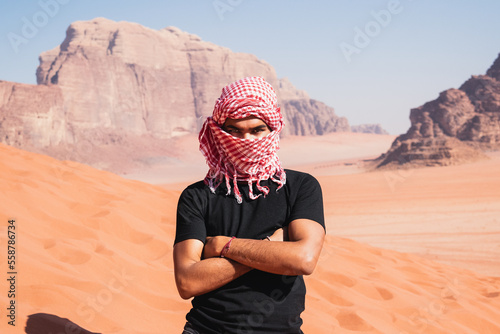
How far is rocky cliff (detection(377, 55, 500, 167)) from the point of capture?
3272 cm

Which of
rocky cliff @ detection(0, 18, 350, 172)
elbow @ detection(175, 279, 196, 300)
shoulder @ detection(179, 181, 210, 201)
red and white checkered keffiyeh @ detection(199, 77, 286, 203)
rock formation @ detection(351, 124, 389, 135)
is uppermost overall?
rocky cliff @ detection(0, 18, 350, 172)

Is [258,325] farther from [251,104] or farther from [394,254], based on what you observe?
[394,254]

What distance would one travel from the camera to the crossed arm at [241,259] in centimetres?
190

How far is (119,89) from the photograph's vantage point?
232ft

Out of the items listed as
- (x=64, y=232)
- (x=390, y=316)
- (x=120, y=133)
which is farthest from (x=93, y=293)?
(x=120, y=133)

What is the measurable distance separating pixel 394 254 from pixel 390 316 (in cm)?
368

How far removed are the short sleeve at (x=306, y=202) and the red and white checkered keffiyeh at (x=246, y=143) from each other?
89mm

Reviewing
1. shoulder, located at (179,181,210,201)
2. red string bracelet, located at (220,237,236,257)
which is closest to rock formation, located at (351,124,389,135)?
shoulder, located at (179,181,210,201)

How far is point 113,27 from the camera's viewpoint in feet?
277

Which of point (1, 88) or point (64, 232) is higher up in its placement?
point (1, 88)

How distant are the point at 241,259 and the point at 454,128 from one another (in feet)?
138

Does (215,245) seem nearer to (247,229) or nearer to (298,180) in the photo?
(247,229)

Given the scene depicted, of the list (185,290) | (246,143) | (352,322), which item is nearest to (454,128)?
(352,322)

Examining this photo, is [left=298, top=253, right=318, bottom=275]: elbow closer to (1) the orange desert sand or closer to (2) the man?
(2) the man
